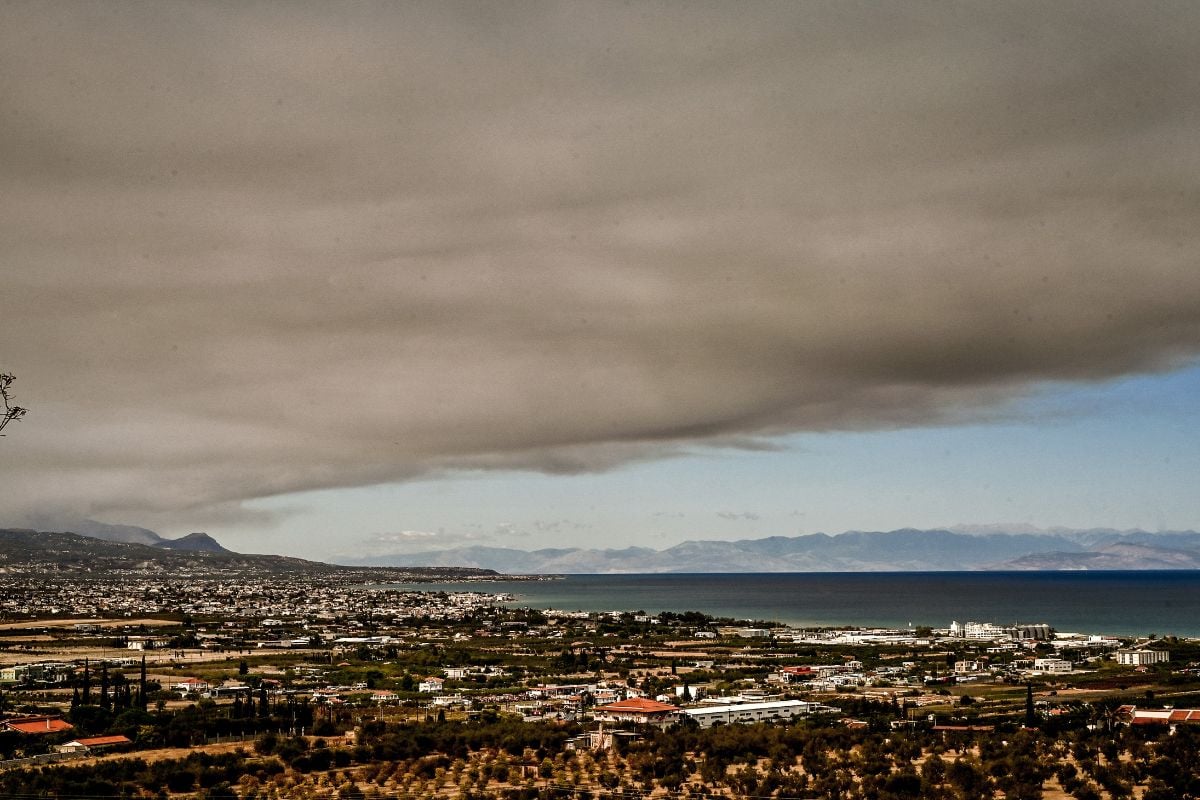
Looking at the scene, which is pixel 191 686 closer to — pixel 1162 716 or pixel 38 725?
pixel 38 725

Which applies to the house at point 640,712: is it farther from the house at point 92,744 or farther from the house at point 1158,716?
the house at point 92,744

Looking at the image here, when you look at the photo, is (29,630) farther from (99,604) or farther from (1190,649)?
(1190,649)

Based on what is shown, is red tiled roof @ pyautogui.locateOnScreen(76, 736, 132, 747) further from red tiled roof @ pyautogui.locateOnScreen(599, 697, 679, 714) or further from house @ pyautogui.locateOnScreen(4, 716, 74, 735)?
red tiled roof @ pyautogui.locateOnScreen(599, 697, 679, 714)

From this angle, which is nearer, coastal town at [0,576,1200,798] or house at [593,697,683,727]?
coastal town at [0,576,1200,798]

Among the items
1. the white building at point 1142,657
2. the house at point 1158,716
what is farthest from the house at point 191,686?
the white building at point 1142,657

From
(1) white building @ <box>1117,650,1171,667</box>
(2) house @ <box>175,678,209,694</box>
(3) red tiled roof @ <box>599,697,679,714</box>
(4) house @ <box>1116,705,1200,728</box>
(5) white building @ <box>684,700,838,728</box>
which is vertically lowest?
(1) white building @ <box>1117,650,1171,667</box>

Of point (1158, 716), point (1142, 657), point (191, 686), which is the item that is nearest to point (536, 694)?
point (191, 686)

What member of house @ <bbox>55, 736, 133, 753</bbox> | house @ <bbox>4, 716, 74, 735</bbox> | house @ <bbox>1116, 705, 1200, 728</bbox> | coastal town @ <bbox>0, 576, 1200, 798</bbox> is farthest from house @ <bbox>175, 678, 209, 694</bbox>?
house @ <bbox>1116, 705, 1200, 728</bbox>
